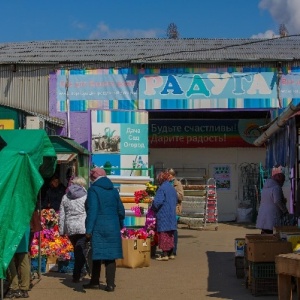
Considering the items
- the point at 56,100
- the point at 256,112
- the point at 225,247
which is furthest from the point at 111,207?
the point at 256,112

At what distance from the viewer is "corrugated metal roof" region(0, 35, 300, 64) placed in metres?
20.9

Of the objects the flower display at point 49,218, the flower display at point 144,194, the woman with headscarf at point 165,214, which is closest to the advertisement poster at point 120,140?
the flower display at point 144,194

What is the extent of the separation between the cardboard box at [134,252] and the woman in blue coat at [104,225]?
2296 mm

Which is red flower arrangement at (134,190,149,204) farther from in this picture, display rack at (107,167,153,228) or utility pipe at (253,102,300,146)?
utility pipe at (253,102,300,146)

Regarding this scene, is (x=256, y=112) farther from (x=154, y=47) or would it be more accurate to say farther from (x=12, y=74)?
(x=12, y=74)

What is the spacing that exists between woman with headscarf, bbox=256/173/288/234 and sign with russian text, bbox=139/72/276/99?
930 cm

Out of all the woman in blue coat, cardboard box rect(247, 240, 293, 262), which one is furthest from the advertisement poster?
cardboard box rect(247, 240, 293, 262)

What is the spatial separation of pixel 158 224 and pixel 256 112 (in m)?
10.4

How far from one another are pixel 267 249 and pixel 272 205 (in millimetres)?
2595

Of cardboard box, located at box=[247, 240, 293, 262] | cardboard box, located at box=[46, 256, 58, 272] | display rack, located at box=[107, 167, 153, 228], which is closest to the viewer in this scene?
cardboard box, located at box=[247, 240, 293, 262]

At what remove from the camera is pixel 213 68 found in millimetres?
20688

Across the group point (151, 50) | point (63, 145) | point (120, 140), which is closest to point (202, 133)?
point (151, 50)

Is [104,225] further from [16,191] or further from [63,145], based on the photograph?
[63,145]

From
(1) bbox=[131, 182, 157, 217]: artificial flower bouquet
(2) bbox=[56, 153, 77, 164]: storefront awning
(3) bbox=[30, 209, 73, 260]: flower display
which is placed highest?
(2) bbox=[56, 153, 77, 164]: storefront awning
